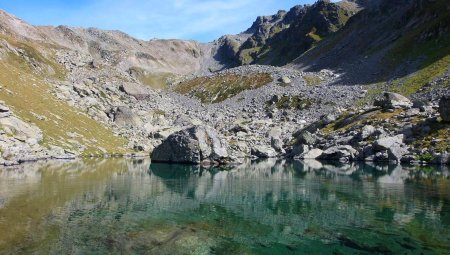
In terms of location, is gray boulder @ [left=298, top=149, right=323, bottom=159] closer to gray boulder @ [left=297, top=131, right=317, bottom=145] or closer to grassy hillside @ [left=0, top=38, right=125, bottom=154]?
gray boulder @ [left=297, top=131, right=317, bottom=145]

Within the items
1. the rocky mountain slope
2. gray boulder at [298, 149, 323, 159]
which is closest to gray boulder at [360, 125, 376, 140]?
the rocky mountain slope

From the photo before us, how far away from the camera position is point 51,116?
10450cm

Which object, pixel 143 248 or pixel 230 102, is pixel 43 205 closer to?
pixel 143 248

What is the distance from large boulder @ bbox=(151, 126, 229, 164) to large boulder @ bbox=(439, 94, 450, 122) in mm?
47438

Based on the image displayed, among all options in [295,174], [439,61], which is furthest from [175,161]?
[439,61]

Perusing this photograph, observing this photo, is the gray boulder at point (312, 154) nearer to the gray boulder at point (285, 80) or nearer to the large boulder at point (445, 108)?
the large boulder at point (445, 108)

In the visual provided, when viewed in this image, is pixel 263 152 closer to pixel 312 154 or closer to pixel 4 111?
pixel 312 154

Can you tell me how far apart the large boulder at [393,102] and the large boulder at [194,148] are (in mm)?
50214

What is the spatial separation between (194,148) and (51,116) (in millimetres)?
41941

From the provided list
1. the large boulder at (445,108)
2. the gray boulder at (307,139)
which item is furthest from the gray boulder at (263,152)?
the large boulder at (445,108)

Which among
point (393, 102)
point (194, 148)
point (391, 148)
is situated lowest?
point (194, 148)

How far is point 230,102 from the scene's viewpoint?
7067 inches

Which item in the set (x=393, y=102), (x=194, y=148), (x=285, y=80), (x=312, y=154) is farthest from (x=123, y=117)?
(x=285, y=80)

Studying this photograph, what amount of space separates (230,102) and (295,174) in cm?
11374
